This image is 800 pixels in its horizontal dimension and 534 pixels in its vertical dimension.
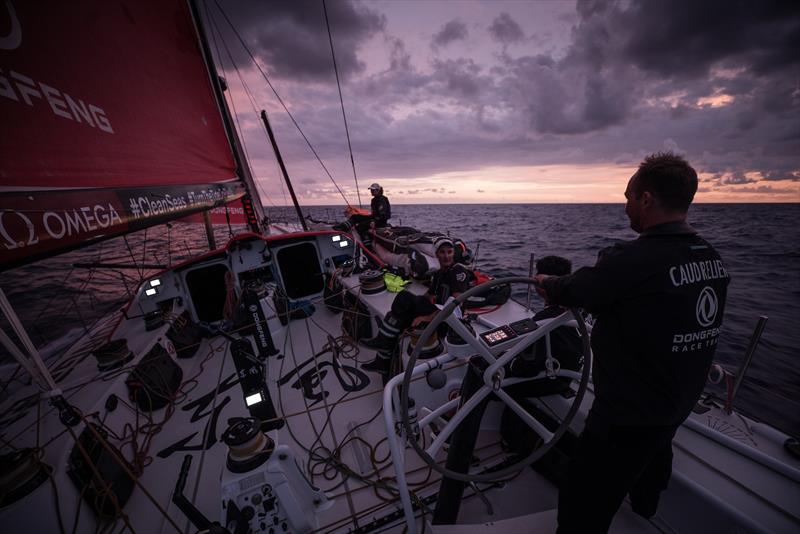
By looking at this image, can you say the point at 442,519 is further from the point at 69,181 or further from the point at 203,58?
the point at 203,58

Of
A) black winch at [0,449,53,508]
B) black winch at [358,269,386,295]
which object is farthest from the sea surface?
black winch at [358,269,386,295]

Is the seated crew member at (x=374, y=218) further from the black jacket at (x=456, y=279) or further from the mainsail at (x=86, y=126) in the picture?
the mainsail at (x=86, y=126)

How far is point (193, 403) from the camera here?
12.8 ft

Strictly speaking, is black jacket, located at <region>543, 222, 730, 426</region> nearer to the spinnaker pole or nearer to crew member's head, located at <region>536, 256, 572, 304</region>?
crew member's head, located at <region>536, 256, 572, 304</region>

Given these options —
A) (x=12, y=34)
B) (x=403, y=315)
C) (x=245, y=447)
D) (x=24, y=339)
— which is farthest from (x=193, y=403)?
(x=12, y=34)

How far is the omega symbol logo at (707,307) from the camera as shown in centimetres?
124

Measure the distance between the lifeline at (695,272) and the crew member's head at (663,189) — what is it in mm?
221

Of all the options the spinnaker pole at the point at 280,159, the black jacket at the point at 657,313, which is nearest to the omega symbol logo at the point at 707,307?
the black jacket at the point at 657,313

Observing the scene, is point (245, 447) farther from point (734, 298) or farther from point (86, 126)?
point (734, 298)

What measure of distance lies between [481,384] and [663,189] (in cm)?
135

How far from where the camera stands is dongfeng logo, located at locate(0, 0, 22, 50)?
1481 millimetres

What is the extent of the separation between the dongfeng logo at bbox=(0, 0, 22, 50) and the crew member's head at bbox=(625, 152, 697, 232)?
10.9 feet

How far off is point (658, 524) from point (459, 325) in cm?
192

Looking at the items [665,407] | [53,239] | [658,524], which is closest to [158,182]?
[53,239]
